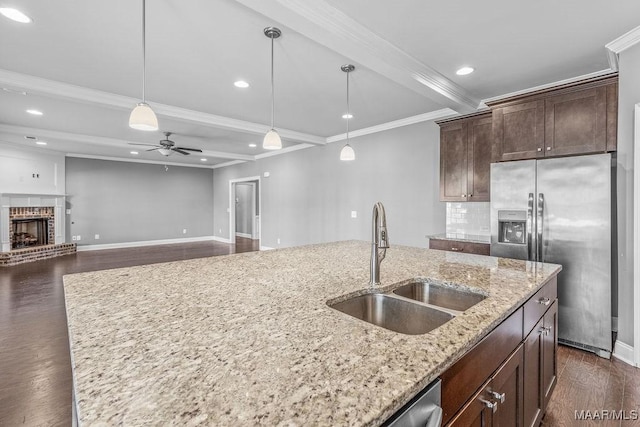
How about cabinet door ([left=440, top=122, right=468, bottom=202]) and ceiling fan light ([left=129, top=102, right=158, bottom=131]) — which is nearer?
ceiling fan light ([left=129, top=102, right=158, bottom=131])

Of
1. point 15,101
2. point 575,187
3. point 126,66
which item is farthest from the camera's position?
point 15,101

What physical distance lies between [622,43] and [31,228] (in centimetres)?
Answer: 1063

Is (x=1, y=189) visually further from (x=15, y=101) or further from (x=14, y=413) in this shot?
(x=14, y=413)

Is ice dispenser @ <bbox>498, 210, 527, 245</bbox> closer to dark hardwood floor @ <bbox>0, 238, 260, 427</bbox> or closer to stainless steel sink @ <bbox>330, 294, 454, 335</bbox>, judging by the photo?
stainless steel sink @ <bbox>330, 294, 454, 335</bbox>

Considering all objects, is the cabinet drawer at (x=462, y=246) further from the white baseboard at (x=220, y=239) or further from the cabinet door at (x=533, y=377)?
the white baseboard at (x=220, y=239)

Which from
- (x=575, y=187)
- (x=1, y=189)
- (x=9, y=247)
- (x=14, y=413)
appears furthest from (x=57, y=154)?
(x=575, y=187)

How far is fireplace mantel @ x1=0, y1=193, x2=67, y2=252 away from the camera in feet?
21.3

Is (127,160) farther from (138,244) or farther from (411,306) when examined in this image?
(411,306)

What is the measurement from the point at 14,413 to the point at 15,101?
4.08 m

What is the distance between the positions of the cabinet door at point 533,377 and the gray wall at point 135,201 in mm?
9892

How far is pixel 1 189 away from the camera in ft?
21.2

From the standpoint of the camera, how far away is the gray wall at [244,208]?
11461 mm

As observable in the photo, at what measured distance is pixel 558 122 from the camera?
2.89 metres

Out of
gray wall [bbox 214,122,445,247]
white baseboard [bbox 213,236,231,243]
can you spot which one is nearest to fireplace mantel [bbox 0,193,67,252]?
white baseboard [bbox 213,236,231,243]
